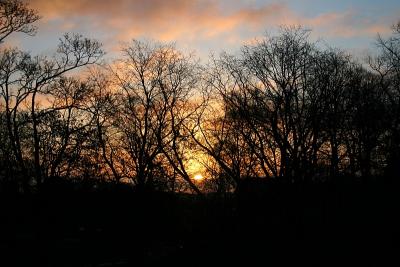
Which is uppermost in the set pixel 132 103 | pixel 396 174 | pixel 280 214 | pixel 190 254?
pixel 132 103

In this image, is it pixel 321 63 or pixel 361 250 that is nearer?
pixel 361 250

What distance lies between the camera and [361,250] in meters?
18.9

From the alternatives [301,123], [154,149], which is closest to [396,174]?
[301,123]

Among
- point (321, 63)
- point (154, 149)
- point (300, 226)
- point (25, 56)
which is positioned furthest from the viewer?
point (154, 149)

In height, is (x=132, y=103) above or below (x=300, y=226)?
above

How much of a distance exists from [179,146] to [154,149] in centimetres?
263

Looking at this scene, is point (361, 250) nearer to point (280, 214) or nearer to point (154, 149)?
point (280, 214)

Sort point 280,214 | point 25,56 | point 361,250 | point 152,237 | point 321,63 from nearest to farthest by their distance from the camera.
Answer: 1. point 361,250
2. point 280,214
3. point 25,56
4. point 321,63
5. point 152,237

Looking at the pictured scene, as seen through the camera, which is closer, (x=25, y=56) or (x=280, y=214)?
(x=280, y=214)

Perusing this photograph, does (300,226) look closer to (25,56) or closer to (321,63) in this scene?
(321,63)

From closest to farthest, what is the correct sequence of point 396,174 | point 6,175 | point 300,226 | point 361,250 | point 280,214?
1. point 361,250
2. point 300,226
3. point 280,214
4. point 396,174
5. point 6,175

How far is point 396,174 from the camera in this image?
25656mm

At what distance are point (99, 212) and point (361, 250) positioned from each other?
28.4 metres

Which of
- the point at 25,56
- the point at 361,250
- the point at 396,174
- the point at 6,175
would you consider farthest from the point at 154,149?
the point at 361,250
